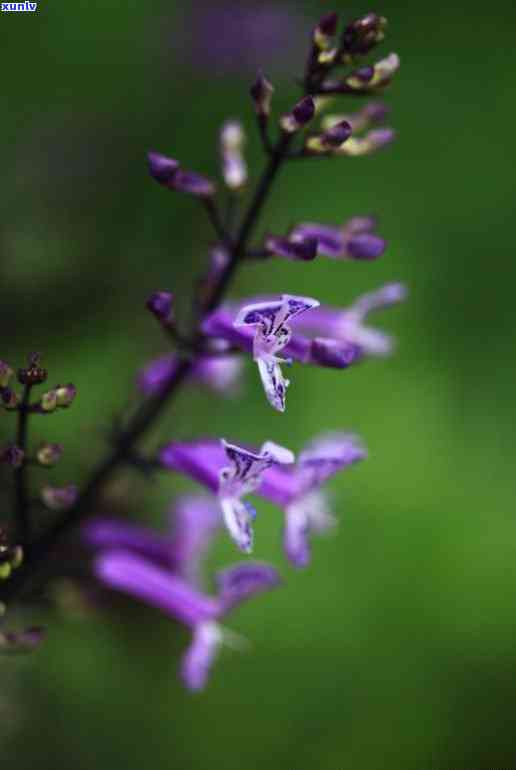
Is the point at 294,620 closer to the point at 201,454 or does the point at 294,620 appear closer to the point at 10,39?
the point at 201,454

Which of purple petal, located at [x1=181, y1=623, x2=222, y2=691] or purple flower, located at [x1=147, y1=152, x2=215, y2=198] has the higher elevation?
purple flower, located at [x1=147, y1=152, x2=215, y2=198]

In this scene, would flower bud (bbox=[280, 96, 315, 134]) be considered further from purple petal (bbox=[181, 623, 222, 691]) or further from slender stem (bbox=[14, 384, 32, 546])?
purple petal (bbox=[181, 623, 222, 691])

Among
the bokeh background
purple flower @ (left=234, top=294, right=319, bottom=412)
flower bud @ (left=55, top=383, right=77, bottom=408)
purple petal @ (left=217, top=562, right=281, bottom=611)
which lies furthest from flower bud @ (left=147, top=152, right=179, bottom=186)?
the bokeh background

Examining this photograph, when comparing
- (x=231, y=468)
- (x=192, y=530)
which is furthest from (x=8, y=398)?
(x=192, y=530)

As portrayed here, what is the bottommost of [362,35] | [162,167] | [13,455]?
[13,455]

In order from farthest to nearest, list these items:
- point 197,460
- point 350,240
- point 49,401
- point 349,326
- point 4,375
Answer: point 349,326 → point 197,460 → point 350,240 → point 49,401 → point 4,375

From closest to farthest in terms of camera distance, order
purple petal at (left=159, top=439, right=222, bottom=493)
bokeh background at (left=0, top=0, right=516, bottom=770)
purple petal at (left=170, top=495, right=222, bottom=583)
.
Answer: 1. purple petal at (left=159, top=439, right=222, bottom=493)
2. purple petal at (left=170, top=495, right=222, bottom=583)
3. bokeh background at (left=0, top=0, right=516, bottom=770)

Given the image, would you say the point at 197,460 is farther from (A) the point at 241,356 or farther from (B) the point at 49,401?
(B) the point at 49,401
